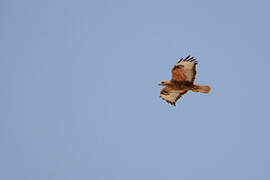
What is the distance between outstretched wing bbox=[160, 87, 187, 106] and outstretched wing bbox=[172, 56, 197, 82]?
1.25 metres

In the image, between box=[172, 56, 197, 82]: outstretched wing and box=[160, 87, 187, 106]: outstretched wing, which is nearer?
box=[172, 56, 197, 82]: outstretched wing

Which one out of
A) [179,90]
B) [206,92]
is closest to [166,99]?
[179,90]

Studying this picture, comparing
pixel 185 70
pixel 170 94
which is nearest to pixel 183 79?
pixel 185 70

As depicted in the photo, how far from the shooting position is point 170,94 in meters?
18.5

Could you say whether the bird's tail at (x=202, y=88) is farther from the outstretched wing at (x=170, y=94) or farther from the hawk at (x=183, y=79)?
the outstretched wing at (x=170, y=94)

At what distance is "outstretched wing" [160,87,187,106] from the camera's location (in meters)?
18.2

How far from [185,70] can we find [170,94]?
2204 millimetres

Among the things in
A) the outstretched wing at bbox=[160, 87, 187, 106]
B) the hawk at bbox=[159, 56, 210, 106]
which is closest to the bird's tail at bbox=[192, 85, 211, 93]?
the hawk at bbox=[159, 56, 210, 106]

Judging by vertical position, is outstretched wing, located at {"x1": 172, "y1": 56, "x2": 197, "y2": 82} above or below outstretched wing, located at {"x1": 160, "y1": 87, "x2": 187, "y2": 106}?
above

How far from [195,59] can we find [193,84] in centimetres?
121

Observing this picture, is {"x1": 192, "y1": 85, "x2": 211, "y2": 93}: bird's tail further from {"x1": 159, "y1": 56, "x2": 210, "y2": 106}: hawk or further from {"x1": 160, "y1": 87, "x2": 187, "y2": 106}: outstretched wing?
{"x1": 160, "y1": 87, "x2": 187, "y2": 106}: outstretched wing

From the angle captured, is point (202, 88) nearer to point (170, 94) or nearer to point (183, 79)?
point (183, 79)

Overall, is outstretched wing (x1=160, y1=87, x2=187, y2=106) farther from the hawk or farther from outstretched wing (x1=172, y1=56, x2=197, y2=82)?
outstretched wing (x1=172, y1=56, x2=197, y2=82)

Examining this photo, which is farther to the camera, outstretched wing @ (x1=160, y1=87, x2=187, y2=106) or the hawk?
outstretched wing @ (x1=160, y1=87, x2=187, y2=106)
